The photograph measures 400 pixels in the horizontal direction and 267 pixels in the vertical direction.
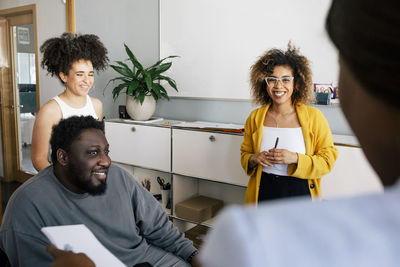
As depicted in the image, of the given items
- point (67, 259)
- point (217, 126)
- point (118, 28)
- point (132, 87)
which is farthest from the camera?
point (118, 28)

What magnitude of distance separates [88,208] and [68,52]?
1.34 m

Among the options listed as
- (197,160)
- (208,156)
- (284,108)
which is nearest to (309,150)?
(284,108)

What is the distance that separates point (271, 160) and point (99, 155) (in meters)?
0.98

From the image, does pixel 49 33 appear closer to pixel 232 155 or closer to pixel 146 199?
pixel 232 155

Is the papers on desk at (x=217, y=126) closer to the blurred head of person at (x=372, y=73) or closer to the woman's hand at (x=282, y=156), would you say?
the woman's hand at (x=282, y=156)

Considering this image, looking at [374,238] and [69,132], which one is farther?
[69,132]

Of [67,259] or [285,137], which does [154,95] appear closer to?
[285,137]

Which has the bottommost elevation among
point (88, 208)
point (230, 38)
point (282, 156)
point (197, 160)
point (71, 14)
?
point (197, 160)

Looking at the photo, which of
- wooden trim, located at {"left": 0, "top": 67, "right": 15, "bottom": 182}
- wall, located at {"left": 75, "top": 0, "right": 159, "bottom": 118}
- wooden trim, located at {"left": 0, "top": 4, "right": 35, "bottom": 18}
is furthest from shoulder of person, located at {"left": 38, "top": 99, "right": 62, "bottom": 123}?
wooden trim, located at {"left": 0, "top": 4, "right": 35, "bottom": 18}

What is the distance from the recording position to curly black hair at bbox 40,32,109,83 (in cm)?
247

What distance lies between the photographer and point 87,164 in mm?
1542

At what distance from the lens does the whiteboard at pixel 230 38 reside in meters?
2.68

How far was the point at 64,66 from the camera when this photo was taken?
247 cm

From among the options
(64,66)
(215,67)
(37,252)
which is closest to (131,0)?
(215,67)
